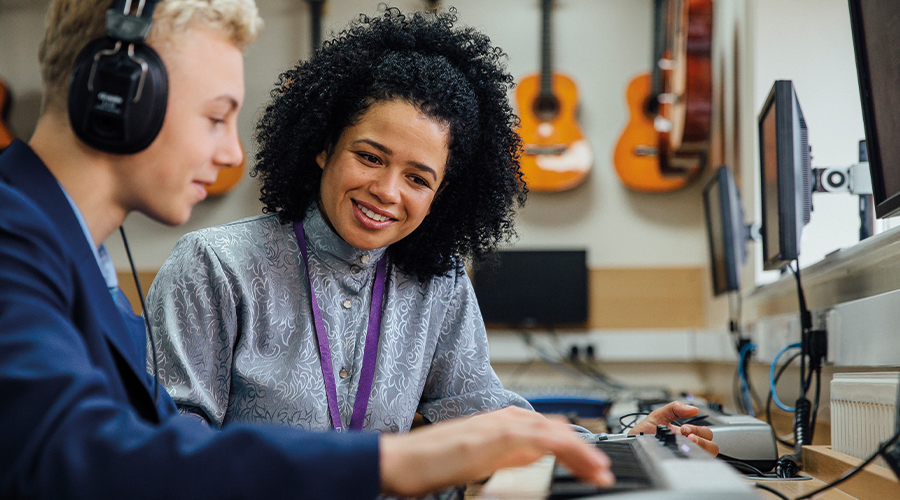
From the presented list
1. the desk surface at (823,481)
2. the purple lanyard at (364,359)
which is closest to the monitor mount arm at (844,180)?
the desk surface at (823,481)

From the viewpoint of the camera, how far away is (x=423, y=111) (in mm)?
1198

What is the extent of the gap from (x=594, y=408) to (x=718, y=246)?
637 millimetres

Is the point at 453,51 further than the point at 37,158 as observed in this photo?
Yes

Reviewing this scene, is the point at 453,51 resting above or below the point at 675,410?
above

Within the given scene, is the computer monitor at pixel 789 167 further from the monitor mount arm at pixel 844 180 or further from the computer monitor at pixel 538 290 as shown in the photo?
the computer monitor at pixel 538 290

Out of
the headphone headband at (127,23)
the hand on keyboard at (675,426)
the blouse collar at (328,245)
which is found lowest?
the hand on keyboard at (675,426)

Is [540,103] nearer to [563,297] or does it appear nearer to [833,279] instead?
[563,297]

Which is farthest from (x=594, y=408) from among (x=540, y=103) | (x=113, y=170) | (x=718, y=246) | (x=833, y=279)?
(x=113, y=170)

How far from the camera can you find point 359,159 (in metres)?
1.19

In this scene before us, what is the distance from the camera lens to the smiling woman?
1070 millimetres

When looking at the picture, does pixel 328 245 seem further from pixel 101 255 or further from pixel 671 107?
pixel 671 107

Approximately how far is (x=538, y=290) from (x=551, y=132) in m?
0.76

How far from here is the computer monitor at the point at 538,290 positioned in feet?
11.9

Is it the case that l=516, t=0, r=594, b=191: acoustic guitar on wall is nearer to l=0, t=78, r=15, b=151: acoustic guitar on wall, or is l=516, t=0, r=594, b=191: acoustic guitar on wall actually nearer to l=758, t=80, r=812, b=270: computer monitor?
l=758, t=80, r=812, b=270: computer monitor
